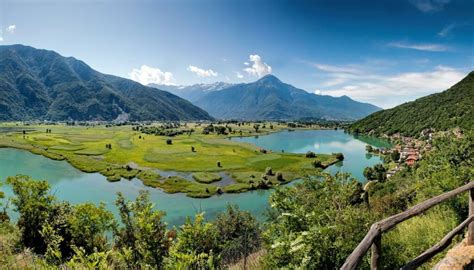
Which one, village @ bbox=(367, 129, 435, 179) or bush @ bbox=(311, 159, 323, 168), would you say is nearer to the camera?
village @ bbox=(367, 129, 435, 179)

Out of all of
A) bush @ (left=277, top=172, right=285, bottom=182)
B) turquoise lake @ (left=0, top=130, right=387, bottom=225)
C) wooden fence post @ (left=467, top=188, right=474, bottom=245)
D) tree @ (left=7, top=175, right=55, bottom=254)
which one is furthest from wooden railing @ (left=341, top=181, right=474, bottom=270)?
bush @ (left=277, top=172, right=285, bottom=182)

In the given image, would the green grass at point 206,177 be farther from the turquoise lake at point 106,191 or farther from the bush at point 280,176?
the bush at point 280,176

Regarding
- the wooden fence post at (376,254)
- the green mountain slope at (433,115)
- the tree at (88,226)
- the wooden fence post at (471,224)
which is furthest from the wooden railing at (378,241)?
the green mountain slope at (433,115)

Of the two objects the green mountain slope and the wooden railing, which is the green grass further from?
the green mountain slope

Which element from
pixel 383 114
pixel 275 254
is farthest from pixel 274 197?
pixel 383 114

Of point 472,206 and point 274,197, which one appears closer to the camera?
point 472,206

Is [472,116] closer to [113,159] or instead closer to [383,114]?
[383,114]

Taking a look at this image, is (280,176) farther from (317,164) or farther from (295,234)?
(295,234)

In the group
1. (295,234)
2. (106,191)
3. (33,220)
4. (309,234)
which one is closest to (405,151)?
(106,191)
